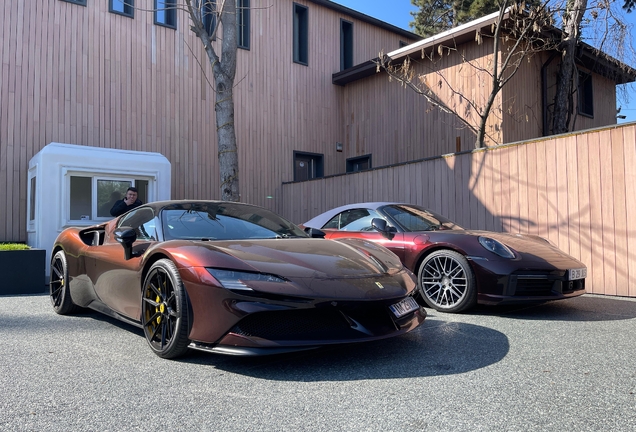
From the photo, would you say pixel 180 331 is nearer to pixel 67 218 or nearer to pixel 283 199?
pixel 67 218

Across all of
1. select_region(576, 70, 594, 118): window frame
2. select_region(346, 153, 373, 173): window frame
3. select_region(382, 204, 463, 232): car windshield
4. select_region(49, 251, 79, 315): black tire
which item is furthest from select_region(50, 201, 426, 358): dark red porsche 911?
select_region(576, 70, 594, 118): window frame

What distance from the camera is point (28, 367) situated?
3.41 metres

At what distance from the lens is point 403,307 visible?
365 centimetres

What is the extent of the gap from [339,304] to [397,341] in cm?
100

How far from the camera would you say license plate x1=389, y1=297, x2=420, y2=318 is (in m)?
3.54

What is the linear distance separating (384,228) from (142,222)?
8.97 feet

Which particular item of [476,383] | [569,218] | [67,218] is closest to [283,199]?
[67,218]

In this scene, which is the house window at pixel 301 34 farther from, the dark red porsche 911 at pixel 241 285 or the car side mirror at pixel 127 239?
the car side mirror at pixel 127 239

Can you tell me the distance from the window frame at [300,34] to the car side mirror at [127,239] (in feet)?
38.8

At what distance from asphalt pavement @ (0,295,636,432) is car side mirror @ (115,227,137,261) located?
26.8 inches

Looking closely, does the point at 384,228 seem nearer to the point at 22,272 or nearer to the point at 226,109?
the point at 226,109

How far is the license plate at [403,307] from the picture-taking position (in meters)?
3.54

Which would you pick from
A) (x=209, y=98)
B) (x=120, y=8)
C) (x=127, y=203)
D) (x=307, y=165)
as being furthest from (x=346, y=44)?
(x=127, y=203)

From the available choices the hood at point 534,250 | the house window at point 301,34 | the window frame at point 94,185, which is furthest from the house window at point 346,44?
the hood at point 534,250
